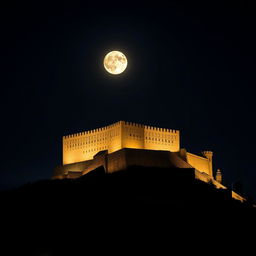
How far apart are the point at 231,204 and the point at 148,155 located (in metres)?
11.5

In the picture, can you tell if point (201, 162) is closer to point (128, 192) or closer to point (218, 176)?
point (218, 176)

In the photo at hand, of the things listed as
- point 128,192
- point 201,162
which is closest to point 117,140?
point 201,162

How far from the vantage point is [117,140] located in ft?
220

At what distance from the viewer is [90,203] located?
167 feet

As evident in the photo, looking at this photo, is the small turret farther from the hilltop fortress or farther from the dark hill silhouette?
the dark hill silhouette

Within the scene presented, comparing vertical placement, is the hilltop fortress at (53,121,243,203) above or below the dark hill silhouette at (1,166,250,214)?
above

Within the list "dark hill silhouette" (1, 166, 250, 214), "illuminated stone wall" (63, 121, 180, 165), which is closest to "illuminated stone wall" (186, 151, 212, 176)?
"illuminated stone wall" (63, 121, 180, 165)

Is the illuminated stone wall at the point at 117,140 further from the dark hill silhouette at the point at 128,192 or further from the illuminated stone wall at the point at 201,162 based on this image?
the dark hill silhouette at the point at 128,192

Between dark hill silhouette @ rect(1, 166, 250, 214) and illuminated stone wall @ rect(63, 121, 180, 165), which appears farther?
illuminated stone wall @ rect(63, 121, 180, 165)

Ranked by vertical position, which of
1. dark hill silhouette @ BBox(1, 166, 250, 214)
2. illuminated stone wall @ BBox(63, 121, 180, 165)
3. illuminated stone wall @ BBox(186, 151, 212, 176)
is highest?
illuminated stone wall @ BBox(63, 121, 180, 165)

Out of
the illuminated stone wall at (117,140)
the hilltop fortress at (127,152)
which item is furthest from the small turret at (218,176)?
the illuminated stone wall at (117,140)

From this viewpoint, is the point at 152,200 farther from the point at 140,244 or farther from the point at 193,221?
the point at 140,244

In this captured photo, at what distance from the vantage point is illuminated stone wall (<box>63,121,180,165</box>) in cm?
6725

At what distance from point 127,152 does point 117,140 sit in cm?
545
